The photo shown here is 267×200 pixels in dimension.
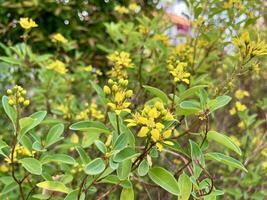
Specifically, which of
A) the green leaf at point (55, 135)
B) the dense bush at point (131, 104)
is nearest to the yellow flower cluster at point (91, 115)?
the dense bush at point (131, 104)

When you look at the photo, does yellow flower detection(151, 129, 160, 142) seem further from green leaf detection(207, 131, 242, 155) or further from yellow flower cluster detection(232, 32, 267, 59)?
yellow flower cluster detection(232, 32, 267, 59)

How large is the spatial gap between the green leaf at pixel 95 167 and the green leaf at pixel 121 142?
5 cm

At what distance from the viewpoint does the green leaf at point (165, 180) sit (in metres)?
1.12

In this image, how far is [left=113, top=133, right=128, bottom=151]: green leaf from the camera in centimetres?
113

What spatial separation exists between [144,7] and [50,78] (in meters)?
1.19

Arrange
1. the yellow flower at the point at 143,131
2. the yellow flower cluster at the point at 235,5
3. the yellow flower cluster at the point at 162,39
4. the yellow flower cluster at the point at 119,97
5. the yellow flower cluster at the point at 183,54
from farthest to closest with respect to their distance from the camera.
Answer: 1. the yellow flower cluster at the point at 162,39
2. the yellow flower cluster at the point at 183,54
3. the yellow flower cluster at the point at 235,5
4. the yellow flower cluster at the point at 119,97
5. the yellow flower at the point at 143,131

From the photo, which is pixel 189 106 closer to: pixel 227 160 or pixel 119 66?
pixel 227 160

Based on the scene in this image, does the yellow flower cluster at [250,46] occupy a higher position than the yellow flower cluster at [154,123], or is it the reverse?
the yellow flower cluster at [250,46]

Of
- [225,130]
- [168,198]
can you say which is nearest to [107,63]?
[225,130]

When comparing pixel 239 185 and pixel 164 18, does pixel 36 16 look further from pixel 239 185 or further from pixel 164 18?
pixel 239 185

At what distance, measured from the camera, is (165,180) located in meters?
1.15

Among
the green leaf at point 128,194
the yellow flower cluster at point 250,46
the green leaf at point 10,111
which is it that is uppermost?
the yellow flower cluster at point 250,46

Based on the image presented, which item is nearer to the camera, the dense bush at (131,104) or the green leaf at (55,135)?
the dense bush at (131,104)

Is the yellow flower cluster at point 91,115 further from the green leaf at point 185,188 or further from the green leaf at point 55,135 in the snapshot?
the green leaf at point 185,188
